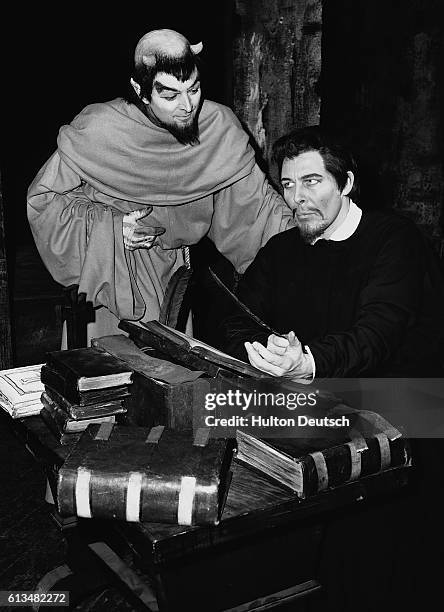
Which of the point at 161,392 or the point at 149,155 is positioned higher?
the point at 149,155

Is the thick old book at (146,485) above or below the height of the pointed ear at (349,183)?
below

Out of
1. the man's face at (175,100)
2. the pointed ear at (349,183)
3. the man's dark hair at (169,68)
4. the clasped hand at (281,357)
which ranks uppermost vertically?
the man's dark hair at (169,68)

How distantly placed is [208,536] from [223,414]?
1.19ft

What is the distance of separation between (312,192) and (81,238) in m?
1.00

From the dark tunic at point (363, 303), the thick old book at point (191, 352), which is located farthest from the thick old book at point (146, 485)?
the dark tunic at point (363, 303)

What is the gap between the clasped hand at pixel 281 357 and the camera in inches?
73.8

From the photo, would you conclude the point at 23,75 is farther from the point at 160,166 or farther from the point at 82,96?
the point at 160,166

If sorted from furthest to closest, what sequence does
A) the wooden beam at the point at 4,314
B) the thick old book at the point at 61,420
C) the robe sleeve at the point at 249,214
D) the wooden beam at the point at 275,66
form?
the wooden beam at the point at 4,314 → the wooden beam at the point at 275,66 → the robe sleeve at the point at 249,214 → the thick old book at the point at 61,420

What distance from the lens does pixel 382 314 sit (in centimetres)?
204

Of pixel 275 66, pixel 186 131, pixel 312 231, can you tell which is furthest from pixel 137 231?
pixel 275 66

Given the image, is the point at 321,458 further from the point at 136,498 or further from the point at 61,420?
the point at 61,420

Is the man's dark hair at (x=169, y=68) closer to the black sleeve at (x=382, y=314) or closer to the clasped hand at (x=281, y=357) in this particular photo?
the black sleeve at (x=382, y=314)

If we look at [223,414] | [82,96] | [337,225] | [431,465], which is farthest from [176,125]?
[82,96]

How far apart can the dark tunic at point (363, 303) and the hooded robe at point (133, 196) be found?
47 cm
